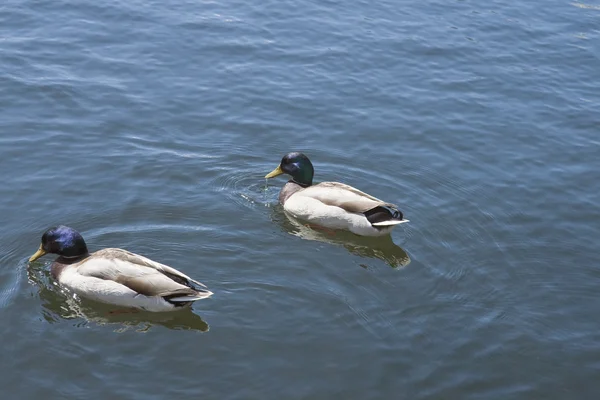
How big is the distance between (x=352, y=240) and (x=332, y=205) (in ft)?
1.88

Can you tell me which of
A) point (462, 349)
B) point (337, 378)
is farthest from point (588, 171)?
point (337, 378)

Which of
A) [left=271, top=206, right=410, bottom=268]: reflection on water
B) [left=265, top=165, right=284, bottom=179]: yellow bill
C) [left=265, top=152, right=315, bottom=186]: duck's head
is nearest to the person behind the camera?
[left=271, top=206, right=410, bottom=268]: reflection on water

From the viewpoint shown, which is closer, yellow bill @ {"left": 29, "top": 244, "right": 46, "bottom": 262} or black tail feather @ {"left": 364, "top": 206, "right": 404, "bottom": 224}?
yellow bill @ {"left": 29, "top": 244, "right": 46, "bottom": 262}

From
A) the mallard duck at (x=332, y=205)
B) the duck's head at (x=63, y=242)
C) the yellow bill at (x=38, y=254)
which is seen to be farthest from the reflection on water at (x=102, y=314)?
the mallard duck at (x=332, y=205)

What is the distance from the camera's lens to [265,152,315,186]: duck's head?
13.8 metres

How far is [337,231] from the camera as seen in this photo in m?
13.2

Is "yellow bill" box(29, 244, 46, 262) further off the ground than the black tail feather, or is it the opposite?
the black tail feather

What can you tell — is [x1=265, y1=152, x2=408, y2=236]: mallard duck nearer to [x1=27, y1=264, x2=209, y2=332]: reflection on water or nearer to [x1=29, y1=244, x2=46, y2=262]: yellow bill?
[x1=27, y1=264, x2=209, y2=332]: reflection on water

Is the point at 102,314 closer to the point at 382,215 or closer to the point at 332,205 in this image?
the point at 332,205

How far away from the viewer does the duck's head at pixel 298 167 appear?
45.4 feet

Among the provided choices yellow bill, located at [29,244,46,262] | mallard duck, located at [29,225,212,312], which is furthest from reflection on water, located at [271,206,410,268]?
yellow bill, located at [29,244,46,262]

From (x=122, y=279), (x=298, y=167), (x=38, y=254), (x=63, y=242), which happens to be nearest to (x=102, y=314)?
(x=122, y=279)

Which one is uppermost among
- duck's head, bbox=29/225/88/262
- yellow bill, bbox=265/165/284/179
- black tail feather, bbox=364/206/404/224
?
black tail feather, bbox=364/206/404/224

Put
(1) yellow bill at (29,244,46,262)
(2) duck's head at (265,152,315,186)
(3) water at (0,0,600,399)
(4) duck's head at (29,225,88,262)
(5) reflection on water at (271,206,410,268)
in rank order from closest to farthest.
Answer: (3) water at (0,0,600,399)
(4) duck's head at (29,225,88,262)
(1) yellow bill at (29,244,46,262)
(5) reflection on water at (271,206,410,268)
(2) duck's head at (265,152,315,186)
